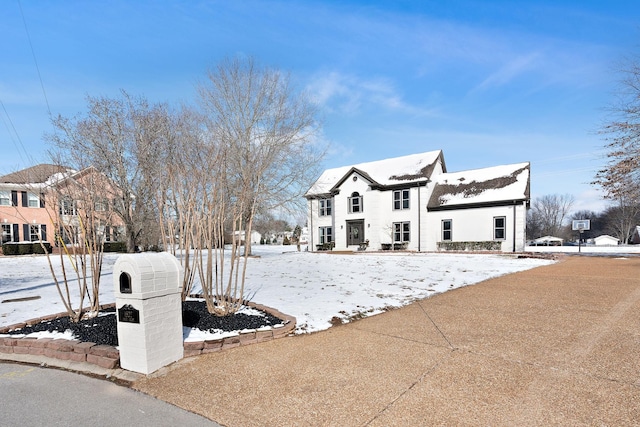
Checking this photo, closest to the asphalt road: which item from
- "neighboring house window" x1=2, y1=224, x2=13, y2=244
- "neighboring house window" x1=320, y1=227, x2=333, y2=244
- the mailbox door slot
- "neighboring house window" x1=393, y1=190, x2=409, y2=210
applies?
the mailbox door slot

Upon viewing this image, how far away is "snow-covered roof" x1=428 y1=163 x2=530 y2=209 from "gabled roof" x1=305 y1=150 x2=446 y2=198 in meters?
1.61

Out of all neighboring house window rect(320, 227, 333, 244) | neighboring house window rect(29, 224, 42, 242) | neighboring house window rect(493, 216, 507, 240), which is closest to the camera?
neighboring house window rect(29, 224, 42, 242)

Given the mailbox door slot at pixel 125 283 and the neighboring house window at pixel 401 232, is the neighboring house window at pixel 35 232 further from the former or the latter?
the neighboring house window at pixel 401 232

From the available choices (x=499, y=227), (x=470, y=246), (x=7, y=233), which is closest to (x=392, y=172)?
(x=470, y=246)

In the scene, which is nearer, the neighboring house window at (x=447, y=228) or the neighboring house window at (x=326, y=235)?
the neighboring house window at (x=447, y=228)

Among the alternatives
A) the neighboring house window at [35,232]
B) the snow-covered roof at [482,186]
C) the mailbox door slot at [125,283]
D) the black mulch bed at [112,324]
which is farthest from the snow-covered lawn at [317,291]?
the snow-covered roof at [482,186]

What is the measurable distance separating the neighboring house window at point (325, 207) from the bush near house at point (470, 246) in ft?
29.4

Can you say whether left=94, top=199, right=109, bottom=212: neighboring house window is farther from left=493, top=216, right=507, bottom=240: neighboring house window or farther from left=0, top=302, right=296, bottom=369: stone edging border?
left=493, top=216, right=507, bottom=240: neighboring house window

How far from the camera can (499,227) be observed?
70.4ft

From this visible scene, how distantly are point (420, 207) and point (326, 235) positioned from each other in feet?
26.0

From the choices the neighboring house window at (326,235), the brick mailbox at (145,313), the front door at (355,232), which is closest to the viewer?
the brick mailbox at (145,313)

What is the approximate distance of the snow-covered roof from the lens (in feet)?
70.2

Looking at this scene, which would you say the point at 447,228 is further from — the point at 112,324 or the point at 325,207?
the point at 112,324

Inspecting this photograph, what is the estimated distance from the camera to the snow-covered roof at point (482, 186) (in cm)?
2140
